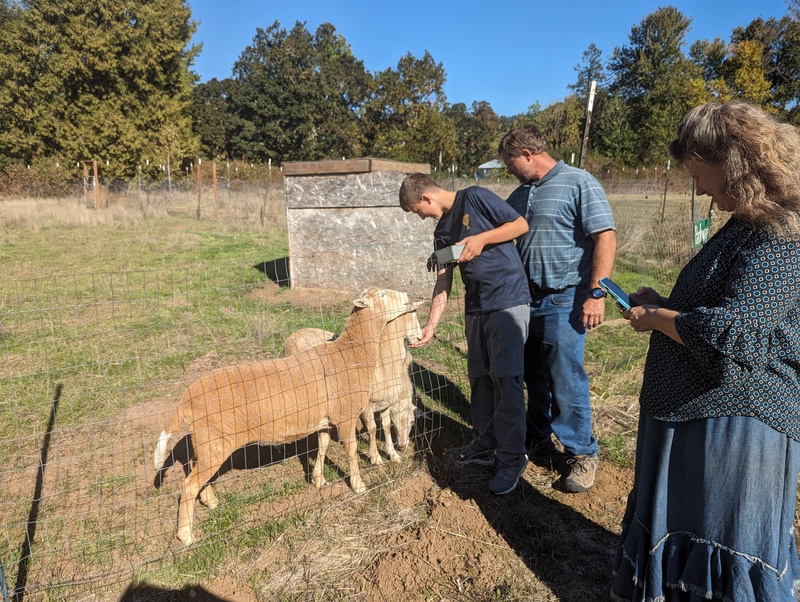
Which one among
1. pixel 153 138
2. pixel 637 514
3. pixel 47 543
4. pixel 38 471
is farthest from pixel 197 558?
pixel 153 138

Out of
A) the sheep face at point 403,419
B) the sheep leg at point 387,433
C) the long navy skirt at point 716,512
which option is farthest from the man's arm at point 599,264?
the sheep leg at point 387,433

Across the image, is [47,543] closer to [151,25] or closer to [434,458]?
[434,458]

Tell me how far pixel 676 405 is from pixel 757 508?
471 millimetres

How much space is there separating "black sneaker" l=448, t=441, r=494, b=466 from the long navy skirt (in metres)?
1.68

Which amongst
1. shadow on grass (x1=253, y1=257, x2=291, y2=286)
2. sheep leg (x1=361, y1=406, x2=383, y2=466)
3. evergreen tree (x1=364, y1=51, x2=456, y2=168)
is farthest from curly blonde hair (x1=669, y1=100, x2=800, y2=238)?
evergreen tree (x1=364, y1=51, x2=456, y2=168)

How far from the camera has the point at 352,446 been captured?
3605 millimetres

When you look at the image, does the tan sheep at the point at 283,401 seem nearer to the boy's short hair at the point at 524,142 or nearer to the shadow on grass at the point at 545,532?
the shadow on grass at the point at 545,532

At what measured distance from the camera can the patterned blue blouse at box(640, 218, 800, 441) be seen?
66.4 inches

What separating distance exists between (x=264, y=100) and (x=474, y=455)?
4563cm

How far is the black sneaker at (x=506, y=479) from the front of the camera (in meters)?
3.39

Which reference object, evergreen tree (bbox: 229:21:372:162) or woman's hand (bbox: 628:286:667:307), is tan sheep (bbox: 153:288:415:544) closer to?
woman's hand (bbox: 628:286:667:307)

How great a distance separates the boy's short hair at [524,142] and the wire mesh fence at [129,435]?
2.14 metres

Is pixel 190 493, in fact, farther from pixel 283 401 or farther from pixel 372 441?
pixel 372 441

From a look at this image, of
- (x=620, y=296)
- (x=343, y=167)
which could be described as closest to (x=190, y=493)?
(x=620, y=296)
